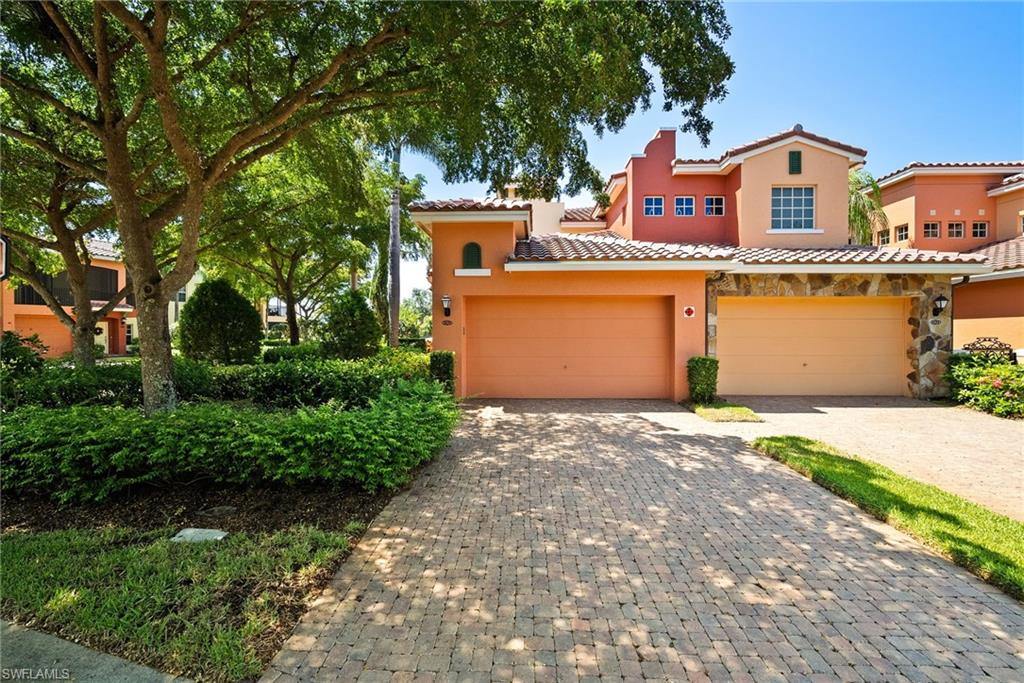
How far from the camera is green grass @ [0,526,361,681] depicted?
8.41 feet

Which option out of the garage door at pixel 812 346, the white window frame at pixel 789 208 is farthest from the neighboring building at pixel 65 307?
the white window frame at pixel 789 208

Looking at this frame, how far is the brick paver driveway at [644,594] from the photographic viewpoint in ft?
8.32

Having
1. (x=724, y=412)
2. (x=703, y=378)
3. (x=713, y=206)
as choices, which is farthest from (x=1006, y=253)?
(x=724, y=412)

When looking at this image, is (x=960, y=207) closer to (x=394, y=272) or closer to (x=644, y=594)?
(x=394, y=272)

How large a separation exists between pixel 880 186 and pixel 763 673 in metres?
21.2

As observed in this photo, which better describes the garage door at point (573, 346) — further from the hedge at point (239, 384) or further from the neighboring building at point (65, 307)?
the neighboring building at point (65, 307)

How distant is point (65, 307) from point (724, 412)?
36.1 metres

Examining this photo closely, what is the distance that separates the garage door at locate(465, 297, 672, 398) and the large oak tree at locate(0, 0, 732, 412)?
14.0 feet

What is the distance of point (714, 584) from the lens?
3279mm

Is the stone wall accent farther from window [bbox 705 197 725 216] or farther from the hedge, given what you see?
the hedge

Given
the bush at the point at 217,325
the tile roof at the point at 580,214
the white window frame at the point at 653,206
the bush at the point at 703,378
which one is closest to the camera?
the bush at the point at 703,378

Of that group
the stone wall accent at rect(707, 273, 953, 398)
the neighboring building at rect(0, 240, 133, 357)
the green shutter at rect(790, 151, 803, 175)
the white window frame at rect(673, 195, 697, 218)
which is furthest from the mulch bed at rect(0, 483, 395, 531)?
the neighboring building at rect(0, 240, 133, 357)

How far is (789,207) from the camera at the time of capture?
1258cm

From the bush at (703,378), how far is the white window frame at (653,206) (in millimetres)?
5555
